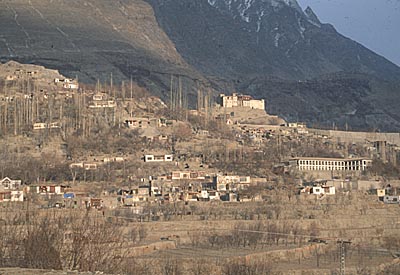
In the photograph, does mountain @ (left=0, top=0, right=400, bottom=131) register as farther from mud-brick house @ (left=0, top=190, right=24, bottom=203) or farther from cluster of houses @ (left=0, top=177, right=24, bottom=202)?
mud-brick house @ (left=0, top=190, right=24, bottom=203)

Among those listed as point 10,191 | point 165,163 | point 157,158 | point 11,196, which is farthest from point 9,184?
point 157,158

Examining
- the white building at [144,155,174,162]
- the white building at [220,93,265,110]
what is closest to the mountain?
the white building at [220,93,265,110]

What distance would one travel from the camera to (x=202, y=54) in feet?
444

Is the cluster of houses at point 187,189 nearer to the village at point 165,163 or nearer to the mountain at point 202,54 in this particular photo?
the village at point 165,163

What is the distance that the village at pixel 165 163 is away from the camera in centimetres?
4375

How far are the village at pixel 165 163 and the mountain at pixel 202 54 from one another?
19032 millimetres

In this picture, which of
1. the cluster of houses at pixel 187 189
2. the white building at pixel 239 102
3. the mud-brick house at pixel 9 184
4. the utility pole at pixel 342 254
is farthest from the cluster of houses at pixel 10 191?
the white building at pixel 239 102

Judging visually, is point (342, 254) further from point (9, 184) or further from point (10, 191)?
point (9, 184)

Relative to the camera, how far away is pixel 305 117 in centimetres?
10094

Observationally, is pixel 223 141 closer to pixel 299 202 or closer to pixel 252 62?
pixel 299 202

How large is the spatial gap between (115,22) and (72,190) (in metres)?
70.6

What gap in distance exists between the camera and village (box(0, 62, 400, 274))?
144 feet

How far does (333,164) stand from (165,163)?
11837 mm

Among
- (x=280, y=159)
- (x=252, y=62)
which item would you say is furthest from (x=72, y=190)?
(x=252, y=62)
